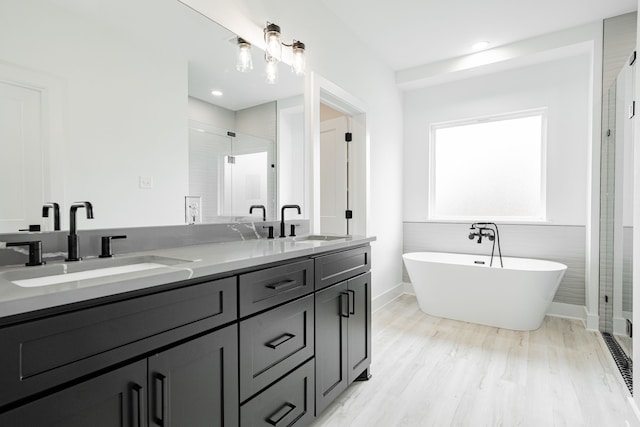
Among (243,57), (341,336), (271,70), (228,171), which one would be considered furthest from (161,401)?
(271,70)

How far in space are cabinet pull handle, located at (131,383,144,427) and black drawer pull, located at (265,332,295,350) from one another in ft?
1.65

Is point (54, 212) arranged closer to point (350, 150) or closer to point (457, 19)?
point (350, 150)

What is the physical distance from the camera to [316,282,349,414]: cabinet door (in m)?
1.63

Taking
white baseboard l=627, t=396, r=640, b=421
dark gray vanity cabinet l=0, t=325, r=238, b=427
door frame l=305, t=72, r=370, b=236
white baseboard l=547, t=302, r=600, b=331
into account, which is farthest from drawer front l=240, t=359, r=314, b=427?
white baseboard l=547, t=302, r=600, b=331

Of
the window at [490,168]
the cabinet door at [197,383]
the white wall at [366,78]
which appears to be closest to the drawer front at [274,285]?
the cabinet door at [197,383]

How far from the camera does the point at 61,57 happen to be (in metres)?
1.20

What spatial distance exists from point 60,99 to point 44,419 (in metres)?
1.05

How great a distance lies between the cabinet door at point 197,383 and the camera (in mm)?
926

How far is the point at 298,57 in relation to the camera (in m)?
2.33

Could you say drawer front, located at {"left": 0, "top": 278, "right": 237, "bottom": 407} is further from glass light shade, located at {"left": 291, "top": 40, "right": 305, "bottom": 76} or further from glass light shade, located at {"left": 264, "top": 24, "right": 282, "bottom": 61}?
glass light shade, located at {"left": 291, "top": 40, "right": 305, "bottom": 76}

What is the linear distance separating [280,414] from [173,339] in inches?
26.9

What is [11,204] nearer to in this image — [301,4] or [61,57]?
[61,57]

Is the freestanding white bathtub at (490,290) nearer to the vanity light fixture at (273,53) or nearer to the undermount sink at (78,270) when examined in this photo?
the vanity light fixture at (273,53)

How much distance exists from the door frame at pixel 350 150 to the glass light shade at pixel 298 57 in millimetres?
168
